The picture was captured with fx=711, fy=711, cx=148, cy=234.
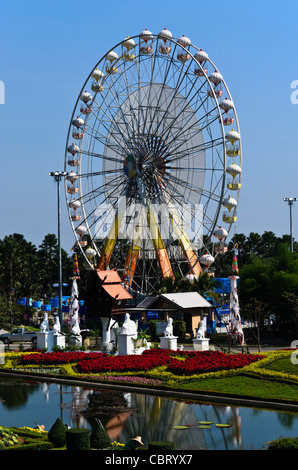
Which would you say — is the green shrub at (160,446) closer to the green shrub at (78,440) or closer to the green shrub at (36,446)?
the green shrub at (78,440)

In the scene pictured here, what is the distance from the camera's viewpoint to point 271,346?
51312mm

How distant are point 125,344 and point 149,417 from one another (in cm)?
1544

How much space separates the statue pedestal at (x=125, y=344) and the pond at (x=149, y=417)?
779cm

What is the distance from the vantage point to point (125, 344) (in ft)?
133

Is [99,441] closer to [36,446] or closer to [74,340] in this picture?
[36,446]

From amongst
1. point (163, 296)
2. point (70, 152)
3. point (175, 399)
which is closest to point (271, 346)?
point (163, 296)

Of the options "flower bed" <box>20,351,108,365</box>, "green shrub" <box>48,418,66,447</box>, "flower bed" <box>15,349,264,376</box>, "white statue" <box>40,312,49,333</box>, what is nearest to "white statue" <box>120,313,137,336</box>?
"flower bed" <box>15,349,264,376</box>

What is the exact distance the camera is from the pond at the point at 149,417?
21.7 metres

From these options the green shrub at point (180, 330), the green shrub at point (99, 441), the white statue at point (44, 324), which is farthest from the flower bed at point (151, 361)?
the green shrub at point (99, 441)

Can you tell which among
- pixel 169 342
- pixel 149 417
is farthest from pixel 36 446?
pixel 169 342

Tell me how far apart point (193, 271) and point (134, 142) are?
13047mm

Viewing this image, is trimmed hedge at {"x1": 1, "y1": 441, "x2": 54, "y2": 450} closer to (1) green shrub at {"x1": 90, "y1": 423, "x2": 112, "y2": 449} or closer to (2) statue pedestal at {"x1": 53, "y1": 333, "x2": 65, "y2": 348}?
(1) green shrub at {"x1": 90, "y1": 423, "x2": 112, "y2": 449}

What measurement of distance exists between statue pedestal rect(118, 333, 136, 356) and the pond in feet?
25.6
